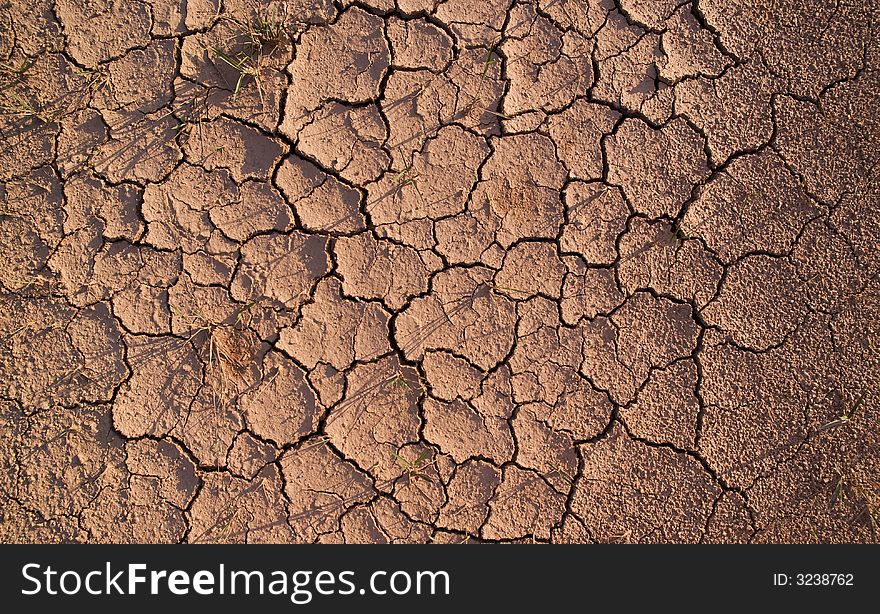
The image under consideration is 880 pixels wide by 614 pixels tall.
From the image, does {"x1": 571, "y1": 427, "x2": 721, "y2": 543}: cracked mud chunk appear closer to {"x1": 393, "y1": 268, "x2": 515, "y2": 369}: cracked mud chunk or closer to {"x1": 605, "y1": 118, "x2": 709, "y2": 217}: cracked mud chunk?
{"x1": 393, "y1": 268, "x2": 515, "y2": 369}: cracked mud chunk

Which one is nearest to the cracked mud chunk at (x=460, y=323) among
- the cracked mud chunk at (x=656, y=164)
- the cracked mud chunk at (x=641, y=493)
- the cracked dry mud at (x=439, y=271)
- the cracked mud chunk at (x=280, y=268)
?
the cracked dry mud at (x=439, y=271)

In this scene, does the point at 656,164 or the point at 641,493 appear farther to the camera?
the point at 656,164

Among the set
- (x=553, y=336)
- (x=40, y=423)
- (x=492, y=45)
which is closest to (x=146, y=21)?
(x=492, y=45)

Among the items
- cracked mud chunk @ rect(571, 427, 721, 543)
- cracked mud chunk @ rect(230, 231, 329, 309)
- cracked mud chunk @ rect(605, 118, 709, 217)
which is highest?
cracked mud chunk @ rect(605, 118, 709, 217)

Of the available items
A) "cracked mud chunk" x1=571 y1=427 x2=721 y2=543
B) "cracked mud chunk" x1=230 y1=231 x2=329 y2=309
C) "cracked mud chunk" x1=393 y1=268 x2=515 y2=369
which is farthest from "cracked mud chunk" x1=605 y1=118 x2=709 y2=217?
"cracked mud chunk" x1=230 y1=231 x2=329 y2=309

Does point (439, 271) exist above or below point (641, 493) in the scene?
above

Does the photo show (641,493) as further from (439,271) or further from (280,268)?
(280,268)

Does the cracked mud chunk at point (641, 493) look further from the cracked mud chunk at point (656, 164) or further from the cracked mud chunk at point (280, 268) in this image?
the cracked mud chunk at point (280, 268)

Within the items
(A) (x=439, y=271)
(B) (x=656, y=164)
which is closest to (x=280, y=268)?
(A) (x=439, y=271)

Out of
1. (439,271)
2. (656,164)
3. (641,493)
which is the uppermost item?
(656,164)
